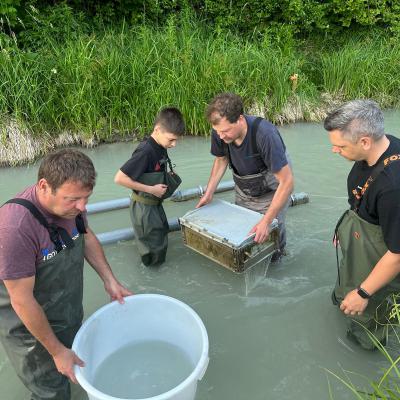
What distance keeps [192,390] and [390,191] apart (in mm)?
1402

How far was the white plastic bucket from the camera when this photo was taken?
2.06 m

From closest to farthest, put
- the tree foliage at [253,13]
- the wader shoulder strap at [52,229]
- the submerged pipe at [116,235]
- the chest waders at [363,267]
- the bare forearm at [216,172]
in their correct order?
1. the wader shoulder strap at [52,229]
2. the chest waders at [363,267]
3. the bare forearm at [216,172]
4. the submerged pipe at [116,235]
5. the tree foliage at [253,13]

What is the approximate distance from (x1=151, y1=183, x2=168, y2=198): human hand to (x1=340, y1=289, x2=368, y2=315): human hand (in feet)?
5.33

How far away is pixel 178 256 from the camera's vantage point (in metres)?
3.77

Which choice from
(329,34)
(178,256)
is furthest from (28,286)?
(329,34)

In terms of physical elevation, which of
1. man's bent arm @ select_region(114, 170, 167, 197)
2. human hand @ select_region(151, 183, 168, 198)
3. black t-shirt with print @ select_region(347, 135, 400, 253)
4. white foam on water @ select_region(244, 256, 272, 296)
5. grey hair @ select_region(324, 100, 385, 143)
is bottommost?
white foam on water @ select_region(244, 256, 272, 296)

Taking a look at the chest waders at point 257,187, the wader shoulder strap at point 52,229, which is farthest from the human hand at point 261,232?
the wader shoulder strap at point 52,229

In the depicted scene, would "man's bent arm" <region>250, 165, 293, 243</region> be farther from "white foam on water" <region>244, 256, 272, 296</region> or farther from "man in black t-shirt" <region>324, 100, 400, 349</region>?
"man in black t-shirt" <region>324, 100, 400, 349</region>

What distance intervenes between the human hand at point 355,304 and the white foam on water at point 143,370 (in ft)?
3.28

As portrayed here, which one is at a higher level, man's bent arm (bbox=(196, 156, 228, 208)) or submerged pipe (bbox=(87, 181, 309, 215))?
man's bent arm (bbox=(196, 156, 228, 208))

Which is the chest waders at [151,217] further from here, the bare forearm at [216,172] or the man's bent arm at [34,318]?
the man's bent arm at [34,318]

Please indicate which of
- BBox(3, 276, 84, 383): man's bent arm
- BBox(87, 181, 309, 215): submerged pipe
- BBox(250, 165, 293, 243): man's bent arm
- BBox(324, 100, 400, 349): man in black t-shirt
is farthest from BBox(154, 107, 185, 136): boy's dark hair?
BBox(3, 276, 84, 383): man's bent arm

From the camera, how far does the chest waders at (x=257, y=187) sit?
3.14 m

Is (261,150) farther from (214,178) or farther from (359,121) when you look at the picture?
(359,121)
